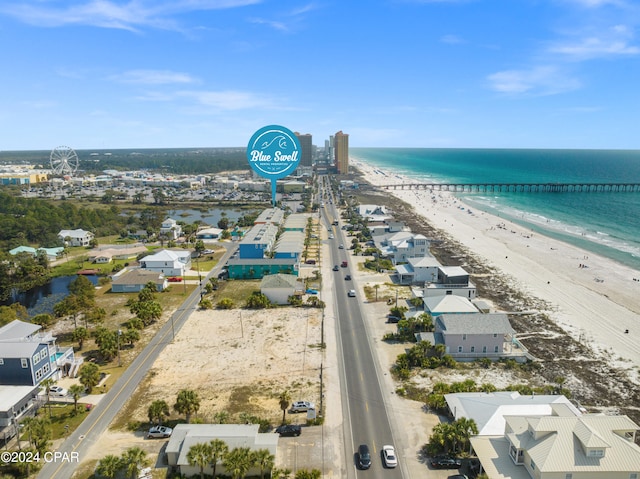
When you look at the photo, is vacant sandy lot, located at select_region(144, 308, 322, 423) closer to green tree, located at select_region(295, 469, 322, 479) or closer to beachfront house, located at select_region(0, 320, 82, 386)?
green tree, located at select_region(295, 469, 322, 479)

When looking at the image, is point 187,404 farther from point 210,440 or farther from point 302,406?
point 302,406

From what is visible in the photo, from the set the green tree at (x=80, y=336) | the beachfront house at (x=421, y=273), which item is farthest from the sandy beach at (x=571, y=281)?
the green tree at (x=80, y=336)

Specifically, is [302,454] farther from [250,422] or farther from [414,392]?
[414,392]

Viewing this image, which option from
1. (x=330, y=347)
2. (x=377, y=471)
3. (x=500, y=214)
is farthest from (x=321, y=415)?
(x=500, y=214)

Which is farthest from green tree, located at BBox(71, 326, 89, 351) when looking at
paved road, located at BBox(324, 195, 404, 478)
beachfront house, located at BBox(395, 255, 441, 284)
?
beachfront house, located at BBox(395, 255, 441, 284)

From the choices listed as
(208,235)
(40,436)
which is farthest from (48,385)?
(208,235)

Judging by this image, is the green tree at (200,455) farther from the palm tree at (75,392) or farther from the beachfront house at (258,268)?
the beachfront house at (258,268)

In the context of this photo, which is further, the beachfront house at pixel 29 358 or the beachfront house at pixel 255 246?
the beachfront house at pixel 255 246
